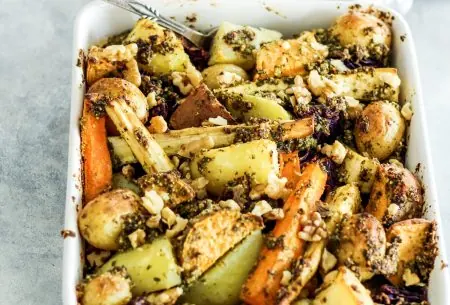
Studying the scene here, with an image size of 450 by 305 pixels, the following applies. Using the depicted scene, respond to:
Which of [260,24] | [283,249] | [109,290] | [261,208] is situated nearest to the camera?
[109,290]

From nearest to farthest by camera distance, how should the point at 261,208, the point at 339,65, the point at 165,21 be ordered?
the point at 261,208 → the point at 339,65 → the point at 165,21

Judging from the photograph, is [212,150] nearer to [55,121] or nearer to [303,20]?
[303,20]

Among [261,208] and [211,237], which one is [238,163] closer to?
[261,208]

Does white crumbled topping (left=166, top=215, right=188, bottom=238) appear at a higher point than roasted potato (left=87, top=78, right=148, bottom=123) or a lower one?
lower

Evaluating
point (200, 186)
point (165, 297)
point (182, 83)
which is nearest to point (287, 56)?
point (182, 83)

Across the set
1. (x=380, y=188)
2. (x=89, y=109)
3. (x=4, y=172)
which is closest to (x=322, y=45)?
(x=380, y=188)

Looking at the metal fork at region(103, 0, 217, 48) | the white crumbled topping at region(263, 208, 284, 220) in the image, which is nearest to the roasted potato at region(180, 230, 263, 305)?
the white crumbled topping at region(263, 208, 284, 220)

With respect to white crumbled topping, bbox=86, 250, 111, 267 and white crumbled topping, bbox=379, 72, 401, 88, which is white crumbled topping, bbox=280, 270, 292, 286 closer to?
white crumbled topping, bbox=86, 250, 111, 267
